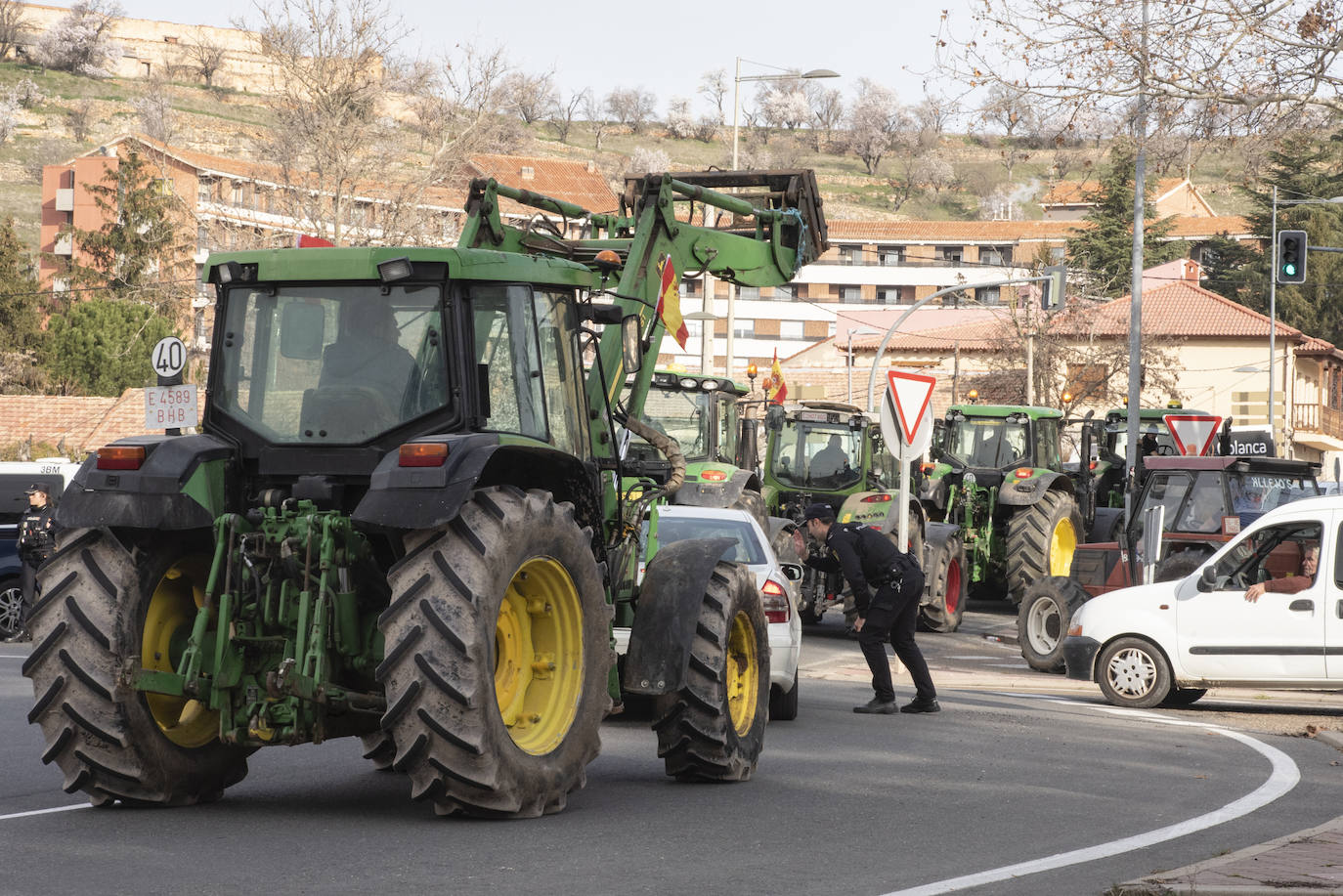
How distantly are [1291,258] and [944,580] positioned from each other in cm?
1009

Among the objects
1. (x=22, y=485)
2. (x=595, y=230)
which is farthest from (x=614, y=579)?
(x=22, y=485)

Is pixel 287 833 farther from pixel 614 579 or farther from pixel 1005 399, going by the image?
pixel 1005 399

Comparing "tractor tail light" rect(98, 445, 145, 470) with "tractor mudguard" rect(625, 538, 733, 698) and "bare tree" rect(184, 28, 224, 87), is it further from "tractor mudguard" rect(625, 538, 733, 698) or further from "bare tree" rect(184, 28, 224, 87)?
"bare tree" rect(184, 28, 224, 87)

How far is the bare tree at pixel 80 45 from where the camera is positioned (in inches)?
6358

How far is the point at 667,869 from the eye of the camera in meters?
7.23

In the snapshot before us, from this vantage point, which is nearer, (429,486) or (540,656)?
(429,486)

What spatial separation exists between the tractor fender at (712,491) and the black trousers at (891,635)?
6744 mm

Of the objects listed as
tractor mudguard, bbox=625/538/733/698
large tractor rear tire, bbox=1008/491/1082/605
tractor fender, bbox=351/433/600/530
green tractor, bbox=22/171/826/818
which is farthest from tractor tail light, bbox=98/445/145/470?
large tractor rear tire, bbox=1008/491/1082/605

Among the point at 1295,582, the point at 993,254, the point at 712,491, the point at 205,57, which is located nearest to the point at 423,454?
the point at 1295,582

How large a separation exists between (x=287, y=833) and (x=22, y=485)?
19639 mm

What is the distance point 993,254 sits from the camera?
127m

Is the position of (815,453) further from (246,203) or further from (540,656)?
(246,203)

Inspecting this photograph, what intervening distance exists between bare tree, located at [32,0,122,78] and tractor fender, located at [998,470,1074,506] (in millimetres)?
150246

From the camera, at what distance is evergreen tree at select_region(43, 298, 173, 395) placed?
67062 mm
